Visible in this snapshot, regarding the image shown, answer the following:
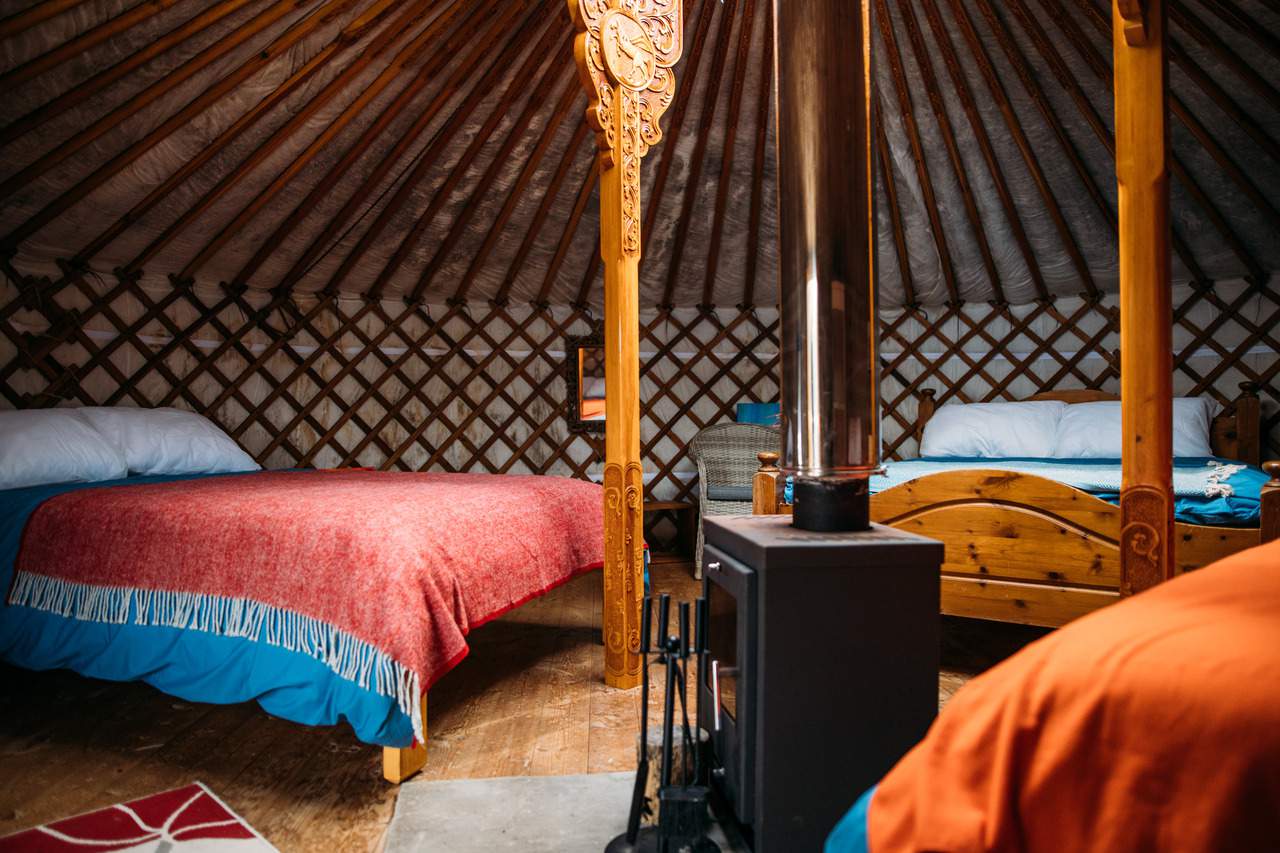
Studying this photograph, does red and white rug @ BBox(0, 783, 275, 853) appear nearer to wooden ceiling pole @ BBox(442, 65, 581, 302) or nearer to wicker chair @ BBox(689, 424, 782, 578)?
wicker chair @ BBox(689, 424, 782, 578)

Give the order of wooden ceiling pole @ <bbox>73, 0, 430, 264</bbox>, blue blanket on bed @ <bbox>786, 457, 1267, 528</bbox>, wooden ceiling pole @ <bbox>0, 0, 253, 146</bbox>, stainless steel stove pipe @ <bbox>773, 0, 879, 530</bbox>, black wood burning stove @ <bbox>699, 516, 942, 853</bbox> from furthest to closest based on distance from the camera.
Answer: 1. wooden ceiling pole @ <bbox>73, 0, 430, 264</bbox>
2. wooden ceiling pole @ <bbox>0, 0, 253, 146</bbox>
3. blue blanket on bed @ <bbox>786, 457, 1267, 528</bbox>
4. stainless steel stove pipe @ <bbox>773, 0, 879, 530</bbox>
5. black wood burning stove @ <bbox>699, 516, 942, 853</bbox>

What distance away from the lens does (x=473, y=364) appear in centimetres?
377

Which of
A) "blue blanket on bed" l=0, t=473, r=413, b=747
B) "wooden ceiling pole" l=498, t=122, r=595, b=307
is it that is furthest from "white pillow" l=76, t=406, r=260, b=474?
"wooden ceiling pole" l=498, t=122, r=595, b=307

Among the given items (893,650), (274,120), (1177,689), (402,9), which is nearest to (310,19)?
(402,9)

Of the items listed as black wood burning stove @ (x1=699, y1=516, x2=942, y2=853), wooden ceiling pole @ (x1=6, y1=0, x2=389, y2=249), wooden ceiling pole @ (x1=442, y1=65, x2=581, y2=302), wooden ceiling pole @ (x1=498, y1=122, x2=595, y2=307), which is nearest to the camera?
black wood burning stove @ (x1=699, y1=516, x2=942, y2=853)

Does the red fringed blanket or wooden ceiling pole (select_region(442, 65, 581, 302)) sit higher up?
wooden ceiling pole (select_region(442, 65, 581, 302))

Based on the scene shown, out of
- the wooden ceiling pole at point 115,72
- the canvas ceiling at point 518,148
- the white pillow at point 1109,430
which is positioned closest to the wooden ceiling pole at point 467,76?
the canvas ceiling at point 518,148

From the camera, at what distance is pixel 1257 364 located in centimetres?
307

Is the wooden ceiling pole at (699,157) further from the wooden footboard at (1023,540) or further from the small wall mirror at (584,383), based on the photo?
the wooden footboard at (1023,540)

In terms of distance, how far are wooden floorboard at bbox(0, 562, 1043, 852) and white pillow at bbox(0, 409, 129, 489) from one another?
22.9 inches

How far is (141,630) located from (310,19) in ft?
6.03

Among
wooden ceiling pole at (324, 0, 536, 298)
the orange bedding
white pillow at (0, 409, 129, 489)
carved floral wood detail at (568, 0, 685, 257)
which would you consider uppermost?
wooden ceiling pole at (324, 0, 536, 298)

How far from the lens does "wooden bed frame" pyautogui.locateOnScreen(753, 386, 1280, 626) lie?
171cm

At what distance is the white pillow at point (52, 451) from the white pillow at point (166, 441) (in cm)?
6
